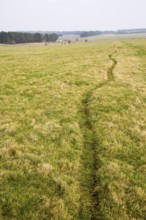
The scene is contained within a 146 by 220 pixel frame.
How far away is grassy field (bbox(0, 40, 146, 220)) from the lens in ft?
31.9

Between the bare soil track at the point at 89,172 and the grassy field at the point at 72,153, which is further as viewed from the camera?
the grassy field at the point at 72,153

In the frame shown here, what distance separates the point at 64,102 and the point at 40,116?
3.46 m

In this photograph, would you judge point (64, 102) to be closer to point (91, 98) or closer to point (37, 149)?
point (91, 98)

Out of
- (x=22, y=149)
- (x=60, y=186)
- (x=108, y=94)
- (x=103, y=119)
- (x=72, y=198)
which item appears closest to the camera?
(x=72, y=198)

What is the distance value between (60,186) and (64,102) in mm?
10802

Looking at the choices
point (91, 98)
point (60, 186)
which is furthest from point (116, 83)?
point (60, 186)

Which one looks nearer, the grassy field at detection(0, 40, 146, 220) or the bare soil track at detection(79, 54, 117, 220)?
the bare soil track at detection(79, 54, 117, 220)

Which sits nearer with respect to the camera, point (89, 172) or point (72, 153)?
point (89, 172)

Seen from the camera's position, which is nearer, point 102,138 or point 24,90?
point 102,138

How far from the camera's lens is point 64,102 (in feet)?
68.5

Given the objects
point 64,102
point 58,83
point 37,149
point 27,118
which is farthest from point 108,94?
point 37,149

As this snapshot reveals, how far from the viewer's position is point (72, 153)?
1318 centimetres

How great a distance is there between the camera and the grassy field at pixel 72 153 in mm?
9711

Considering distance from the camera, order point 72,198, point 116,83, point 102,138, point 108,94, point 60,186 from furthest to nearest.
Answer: point 116,83 → point 108,94 → point 102,138 → point 60,186 → point 72,198
